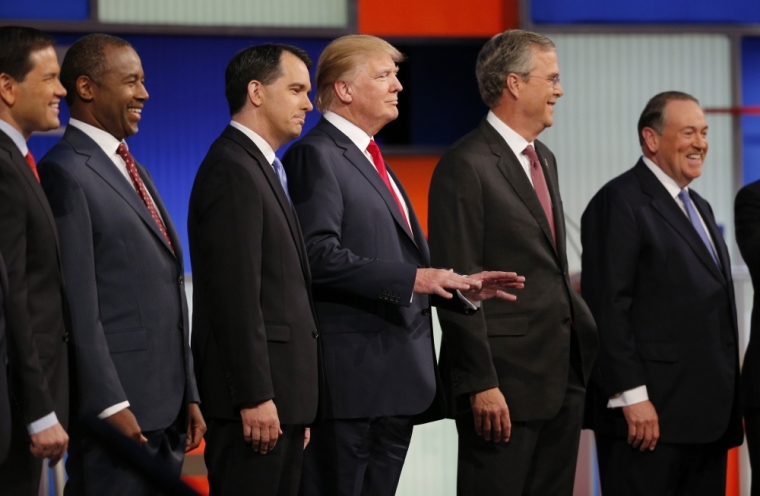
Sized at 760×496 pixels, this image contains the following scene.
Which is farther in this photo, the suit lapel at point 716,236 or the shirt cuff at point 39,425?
the suit lapel at point 716,236

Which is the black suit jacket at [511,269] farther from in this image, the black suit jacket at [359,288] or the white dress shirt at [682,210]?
the white dress shirt at [682,210]

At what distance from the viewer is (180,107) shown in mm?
5945

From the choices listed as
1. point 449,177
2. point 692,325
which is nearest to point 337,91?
point 449,177

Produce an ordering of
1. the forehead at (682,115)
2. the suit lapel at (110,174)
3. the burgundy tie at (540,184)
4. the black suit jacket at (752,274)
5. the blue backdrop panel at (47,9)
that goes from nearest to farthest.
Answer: the suit lapel at (110,174) → the burgundy tie at (540,184) → the black suit jacket at (752,274) → the forehead at (682,115) → the blue backdrop panel at (47,9)

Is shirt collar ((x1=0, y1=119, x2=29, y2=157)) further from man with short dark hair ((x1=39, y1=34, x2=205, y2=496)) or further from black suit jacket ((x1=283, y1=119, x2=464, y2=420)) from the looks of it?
black suit jacket ((x1=283, y1=119, x2=464, y2=420))

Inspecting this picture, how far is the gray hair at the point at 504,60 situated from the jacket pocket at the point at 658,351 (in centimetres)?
83

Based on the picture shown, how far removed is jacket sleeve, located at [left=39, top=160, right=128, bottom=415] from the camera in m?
2.38

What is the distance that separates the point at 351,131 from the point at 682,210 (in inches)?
44.7

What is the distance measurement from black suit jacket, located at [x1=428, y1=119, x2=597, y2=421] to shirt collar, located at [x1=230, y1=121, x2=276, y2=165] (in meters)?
0.51

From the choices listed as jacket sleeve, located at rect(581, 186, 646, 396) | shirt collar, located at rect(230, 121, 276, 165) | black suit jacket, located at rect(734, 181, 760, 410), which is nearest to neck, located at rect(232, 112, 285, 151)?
shirt collar, located at rect(230, 121, 276, 165)

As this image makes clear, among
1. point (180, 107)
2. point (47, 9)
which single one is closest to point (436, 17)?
point (180, 107)

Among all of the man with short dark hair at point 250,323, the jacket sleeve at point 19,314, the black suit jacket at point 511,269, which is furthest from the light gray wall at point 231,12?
the jacket sleeve at point 19,314

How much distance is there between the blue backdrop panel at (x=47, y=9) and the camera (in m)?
5.68

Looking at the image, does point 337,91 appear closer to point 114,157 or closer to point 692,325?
point 114,157
